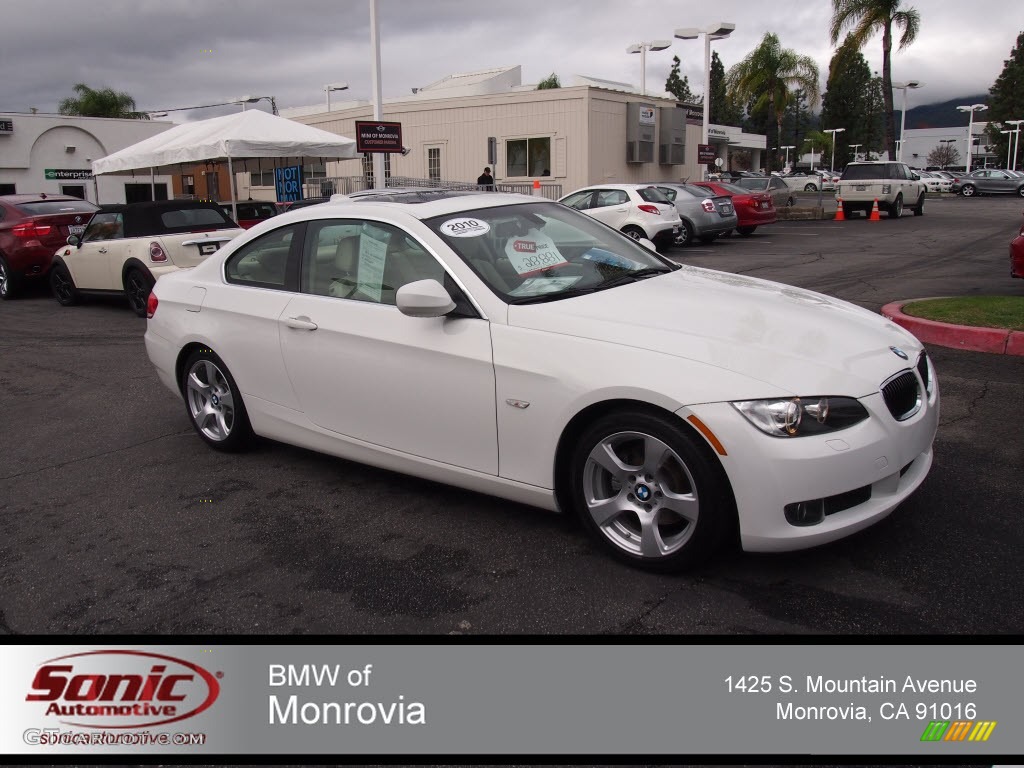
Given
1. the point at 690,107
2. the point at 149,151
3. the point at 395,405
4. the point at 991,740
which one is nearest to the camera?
the point at 991,740

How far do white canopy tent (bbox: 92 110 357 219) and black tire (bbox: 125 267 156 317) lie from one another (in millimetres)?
3668

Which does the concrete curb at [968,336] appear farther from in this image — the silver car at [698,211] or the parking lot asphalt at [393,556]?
the silver car at [698,211]

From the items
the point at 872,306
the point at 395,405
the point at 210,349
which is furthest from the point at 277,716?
the point at 872,306

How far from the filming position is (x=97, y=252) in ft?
37.4

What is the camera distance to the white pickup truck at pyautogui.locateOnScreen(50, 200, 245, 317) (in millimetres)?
10648

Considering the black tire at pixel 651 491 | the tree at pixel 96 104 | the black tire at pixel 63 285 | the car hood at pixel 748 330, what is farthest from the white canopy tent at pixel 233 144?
the tree at pixel 96 104

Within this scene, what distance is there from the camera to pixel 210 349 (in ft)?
16.9

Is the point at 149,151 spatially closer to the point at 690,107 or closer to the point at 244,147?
the point at 244,147

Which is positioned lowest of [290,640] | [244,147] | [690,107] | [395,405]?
[290,640]

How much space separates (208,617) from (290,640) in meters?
0.42

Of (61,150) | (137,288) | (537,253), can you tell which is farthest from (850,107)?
(537,253)

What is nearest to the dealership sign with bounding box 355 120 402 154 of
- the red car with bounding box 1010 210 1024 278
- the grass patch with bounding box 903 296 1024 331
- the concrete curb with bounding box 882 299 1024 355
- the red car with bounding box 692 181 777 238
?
the red car with bounding box 692 181 777 238

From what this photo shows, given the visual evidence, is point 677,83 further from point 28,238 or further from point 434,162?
point 28,238

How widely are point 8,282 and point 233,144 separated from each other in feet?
13.8
